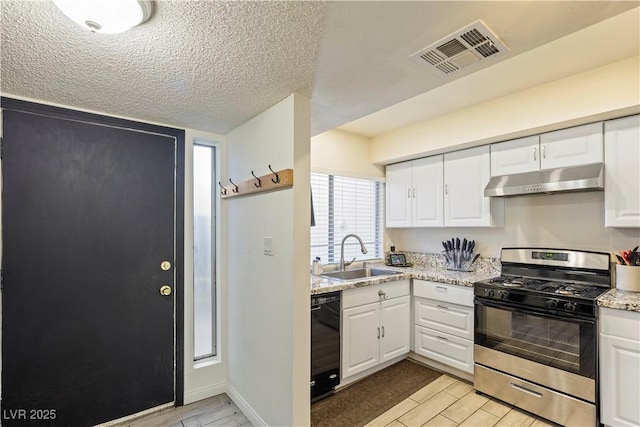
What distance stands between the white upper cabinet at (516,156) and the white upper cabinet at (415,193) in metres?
0.56

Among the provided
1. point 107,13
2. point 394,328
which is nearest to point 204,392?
point 394,328

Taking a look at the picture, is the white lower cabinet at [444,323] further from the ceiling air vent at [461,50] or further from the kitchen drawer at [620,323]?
the ceiling air vent at [461,50]

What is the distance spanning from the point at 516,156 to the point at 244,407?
3026 millimetres

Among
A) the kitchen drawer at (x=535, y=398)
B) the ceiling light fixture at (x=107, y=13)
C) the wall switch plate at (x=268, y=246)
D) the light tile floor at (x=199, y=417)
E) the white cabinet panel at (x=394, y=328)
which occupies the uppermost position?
the ceiling light fixture at (x=107, y=13)

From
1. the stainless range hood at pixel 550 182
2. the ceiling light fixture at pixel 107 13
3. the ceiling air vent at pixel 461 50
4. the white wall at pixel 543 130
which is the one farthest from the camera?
the stainless range hood at pixel 550 182

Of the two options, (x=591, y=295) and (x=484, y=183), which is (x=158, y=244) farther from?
(x=591, y=295)

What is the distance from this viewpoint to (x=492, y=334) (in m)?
2.49

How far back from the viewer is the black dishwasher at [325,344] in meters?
2.41

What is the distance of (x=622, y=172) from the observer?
2236mm

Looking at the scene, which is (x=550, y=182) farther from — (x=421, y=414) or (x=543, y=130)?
(x=421, y=414)

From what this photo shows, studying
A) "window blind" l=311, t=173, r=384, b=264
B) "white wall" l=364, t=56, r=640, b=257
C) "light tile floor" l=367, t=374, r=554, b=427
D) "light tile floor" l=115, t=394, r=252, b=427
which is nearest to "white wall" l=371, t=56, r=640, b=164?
"white wall" l=364, t=56, r=640, b=257

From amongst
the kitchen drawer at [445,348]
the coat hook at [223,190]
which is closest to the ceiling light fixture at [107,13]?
the coat hook at [223,190]

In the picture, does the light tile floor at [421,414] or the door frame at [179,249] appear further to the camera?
Result: the door frame at [179,249]

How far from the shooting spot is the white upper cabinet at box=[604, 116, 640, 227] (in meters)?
2.18
